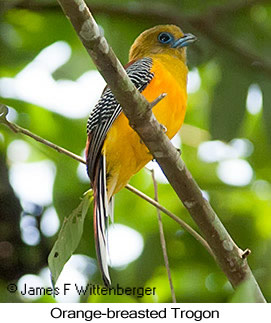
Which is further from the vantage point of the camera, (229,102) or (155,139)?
(229,102)

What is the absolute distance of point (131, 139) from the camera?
4414 mm

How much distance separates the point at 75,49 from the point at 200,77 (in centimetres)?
98

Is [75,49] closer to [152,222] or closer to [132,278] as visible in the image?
[152,222]

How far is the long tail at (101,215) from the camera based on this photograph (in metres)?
3.90

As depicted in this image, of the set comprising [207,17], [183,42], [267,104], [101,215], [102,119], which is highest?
[207,17]

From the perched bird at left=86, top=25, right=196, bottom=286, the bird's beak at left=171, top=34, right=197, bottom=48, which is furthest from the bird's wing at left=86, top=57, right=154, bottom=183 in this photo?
the bird's beak at left=171, top=34, right=197, bottom=48

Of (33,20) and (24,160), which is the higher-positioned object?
(33,20)

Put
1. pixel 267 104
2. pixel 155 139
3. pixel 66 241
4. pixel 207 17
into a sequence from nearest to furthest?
pixel 155 139 < pixel 66 241 < pixel 267 104 < pixel 207 17

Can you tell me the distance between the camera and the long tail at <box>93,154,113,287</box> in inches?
153

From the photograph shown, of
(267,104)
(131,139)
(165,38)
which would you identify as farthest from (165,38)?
(131,139)

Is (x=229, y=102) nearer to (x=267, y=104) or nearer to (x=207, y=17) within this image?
(x=267, y=104)

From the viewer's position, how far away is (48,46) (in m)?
5.87

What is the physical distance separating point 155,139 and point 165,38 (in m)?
1.66
